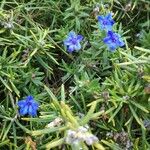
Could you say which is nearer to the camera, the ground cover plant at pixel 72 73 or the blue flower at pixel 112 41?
the ground cover plant at pixel 72 73

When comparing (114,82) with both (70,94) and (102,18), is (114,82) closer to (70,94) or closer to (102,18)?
(70,94)

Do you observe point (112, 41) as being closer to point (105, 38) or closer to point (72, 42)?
point (105, 38)

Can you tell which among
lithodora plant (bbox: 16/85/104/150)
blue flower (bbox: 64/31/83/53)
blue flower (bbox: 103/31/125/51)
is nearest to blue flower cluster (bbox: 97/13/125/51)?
blue flower (bbox: 103/31/125/51)

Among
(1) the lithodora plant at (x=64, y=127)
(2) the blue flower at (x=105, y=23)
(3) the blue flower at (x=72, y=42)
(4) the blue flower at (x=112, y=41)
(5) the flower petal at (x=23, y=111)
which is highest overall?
(2) the blue flower at (x=105, y=23)

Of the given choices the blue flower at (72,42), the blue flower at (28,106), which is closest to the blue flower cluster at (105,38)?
the blue flower at (72,42)

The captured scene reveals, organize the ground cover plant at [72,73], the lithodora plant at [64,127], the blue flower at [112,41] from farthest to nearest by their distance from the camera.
A: the blue flower at [112,41]
the ground cover plant at [72,73]
the lithodora plant at [64,127]

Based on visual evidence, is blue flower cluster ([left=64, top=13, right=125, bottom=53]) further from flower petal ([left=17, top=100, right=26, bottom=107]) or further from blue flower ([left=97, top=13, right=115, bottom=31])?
flower petal ([left=17, top=100, right=26, bottom=107])

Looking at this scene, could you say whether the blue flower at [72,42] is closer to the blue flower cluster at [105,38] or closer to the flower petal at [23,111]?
the blue flower cluster at [105,38]
